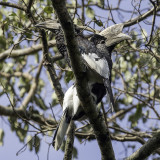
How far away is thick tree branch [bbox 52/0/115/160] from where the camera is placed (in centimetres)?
207

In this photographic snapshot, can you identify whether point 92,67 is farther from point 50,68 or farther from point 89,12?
point 89,12

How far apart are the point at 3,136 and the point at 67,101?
1.98m

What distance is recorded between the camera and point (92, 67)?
8.88ft

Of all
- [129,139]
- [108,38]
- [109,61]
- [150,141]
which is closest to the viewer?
[150,141]

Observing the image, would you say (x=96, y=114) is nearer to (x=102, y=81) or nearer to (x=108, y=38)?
(x=102, y=81)

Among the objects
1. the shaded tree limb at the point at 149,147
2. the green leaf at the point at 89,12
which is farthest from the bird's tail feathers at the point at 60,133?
the green leaf at the point at 89,12

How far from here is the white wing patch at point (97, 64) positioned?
273 centimetres

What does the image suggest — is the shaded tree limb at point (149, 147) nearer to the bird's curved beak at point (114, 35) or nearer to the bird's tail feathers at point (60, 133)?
the bird's tail feathers at point (60, 133)

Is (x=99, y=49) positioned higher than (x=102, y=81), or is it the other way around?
(x=99, y=49)

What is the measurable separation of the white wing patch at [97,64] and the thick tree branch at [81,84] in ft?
0.94

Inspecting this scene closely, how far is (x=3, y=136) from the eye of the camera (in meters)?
4.70

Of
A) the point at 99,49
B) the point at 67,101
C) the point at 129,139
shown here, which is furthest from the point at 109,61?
the point at 129,139

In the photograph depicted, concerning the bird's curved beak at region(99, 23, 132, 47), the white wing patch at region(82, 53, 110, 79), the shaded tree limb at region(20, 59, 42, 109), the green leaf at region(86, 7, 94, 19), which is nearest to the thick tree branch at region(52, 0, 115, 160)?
the white wing patch at region(82, 53, 110, 79)

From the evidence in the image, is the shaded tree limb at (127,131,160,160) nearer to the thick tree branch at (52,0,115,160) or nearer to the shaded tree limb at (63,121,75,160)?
the thick tree branch at (52,0,115,160)
